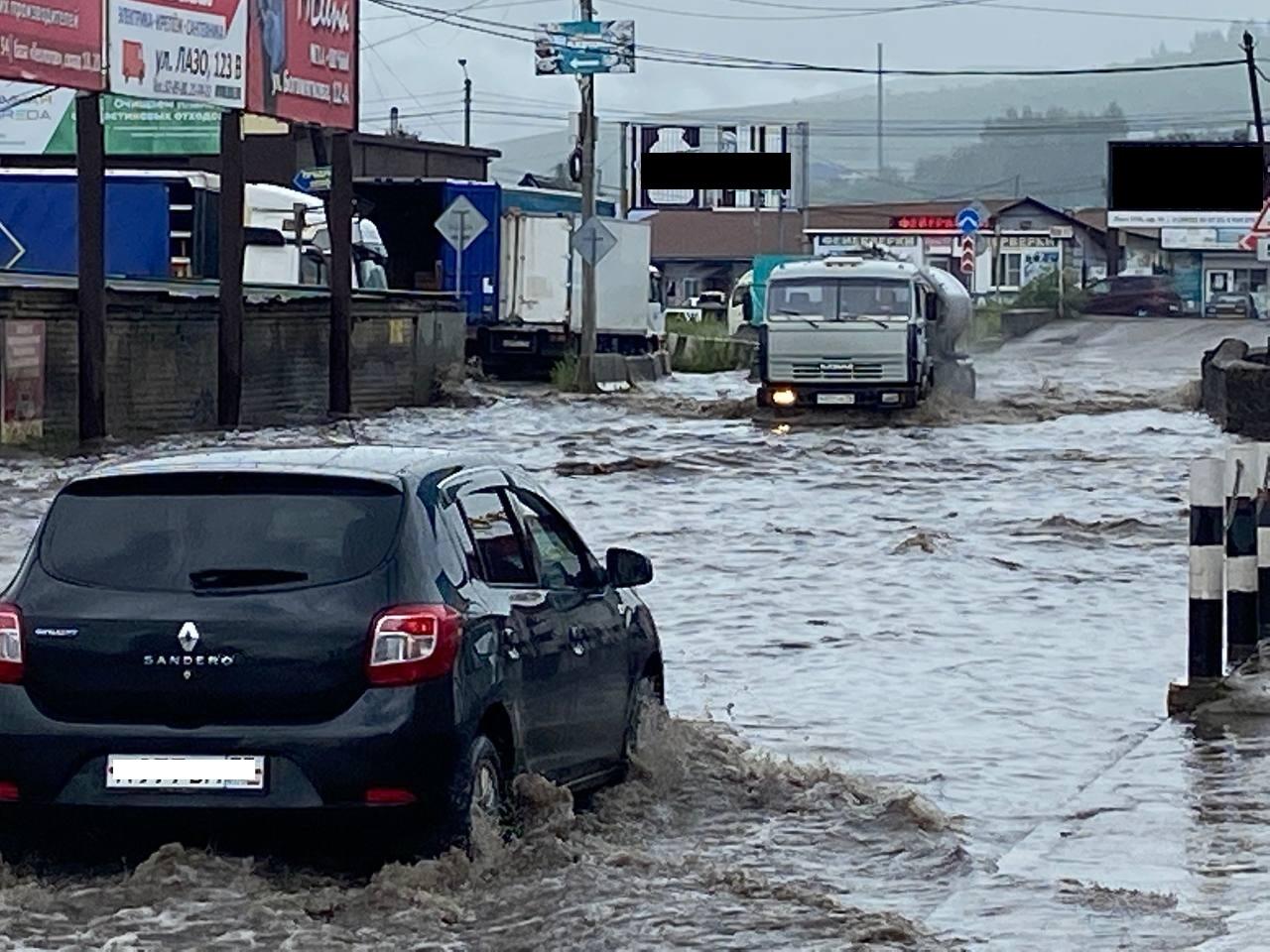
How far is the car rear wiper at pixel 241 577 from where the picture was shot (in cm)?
770

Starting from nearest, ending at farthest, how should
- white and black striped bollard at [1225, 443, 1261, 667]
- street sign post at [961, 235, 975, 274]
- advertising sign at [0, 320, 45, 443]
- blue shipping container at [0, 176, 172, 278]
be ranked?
white and black striped bollard at [1225, 443, 1261, 667]
advertising sign at [0, 320, 45, 443]
blue shipping container at [0, 176, 172, 278]
street sign post at [961, 235, 975, 274]

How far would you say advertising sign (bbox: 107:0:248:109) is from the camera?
29.1m

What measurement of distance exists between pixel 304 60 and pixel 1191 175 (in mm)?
22191

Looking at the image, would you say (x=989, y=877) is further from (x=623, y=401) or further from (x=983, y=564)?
(x=623, y=401)

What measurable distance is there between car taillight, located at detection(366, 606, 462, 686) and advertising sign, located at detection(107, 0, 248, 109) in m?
22.1

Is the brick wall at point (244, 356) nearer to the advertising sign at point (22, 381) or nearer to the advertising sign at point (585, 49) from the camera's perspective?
the advertising sign at point (22, 381)

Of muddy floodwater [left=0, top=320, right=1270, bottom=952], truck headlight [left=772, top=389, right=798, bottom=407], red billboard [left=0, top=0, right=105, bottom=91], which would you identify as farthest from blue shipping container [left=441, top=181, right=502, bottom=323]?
muddy floodwater [left=0, top=320, right=1270, bottom=952]

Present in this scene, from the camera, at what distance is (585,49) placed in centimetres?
4544

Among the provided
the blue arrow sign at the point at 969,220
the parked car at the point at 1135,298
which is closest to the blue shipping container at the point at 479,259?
the blue arrow sign at the point at 969,220

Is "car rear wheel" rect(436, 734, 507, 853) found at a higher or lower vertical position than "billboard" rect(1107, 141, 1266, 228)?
lower

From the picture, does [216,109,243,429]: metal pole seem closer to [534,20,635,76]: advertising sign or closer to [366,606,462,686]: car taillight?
[534,20,635,76]: advertising sign

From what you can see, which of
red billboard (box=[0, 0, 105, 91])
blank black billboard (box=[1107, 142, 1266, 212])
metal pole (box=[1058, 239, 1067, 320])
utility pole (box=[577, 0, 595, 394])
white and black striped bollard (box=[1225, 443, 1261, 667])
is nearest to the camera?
white and black striped bollard (box=[1225, 443, 1261, 667])

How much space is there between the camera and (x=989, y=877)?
8289 mm

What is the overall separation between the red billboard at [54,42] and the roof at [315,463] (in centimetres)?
1914
